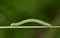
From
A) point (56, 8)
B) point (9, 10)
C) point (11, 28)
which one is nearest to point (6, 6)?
point (9, 10)

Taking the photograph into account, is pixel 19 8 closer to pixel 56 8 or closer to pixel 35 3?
pixel 35 3

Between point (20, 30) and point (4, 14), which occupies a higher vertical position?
point (4, 14)

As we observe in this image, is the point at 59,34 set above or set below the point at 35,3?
below

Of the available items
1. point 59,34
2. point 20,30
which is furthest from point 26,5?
point 59,34

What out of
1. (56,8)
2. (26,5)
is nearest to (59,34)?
(56,8)

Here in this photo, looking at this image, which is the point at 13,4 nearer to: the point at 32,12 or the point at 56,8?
the point at 32,12
